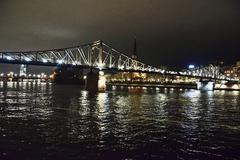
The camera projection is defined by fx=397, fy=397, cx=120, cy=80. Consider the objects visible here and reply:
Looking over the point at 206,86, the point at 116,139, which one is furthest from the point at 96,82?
the point at 116,139

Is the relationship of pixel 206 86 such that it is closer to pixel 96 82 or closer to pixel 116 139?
pixel 96 82

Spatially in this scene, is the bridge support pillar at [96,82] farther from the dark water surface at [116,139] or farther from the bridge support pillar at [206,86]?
the dark water surface at [116,139]

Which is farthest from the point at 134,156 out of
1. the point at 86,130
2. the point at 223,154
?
the point at 86,130

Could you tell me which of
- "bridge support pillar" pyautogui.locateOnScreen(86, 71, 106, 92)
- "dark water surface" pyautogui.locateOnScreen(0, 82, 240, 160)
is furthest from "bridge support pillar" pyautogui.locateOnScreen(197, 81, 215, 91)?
"dark water surface" pyautogui.locateOnScreen(0, 82, 240, 160)

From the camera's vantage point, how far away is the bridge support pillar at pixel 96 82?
4973 inches

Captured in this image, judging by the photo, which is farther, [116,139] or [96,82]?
[96,82]

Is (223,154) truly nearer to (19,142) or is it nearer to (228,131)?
(228,131)

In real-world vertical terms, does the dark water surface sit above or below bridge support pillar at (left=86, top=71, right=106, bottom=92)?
below

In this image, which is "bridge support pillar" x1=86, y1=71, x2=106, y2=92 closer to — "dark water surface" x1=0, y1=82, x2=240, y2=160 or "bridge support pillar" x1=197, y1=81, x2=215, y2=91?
"bridge support pillar" x1=197, y1=81, x2=215, y2=91

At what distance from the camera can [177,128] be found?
34.8 m

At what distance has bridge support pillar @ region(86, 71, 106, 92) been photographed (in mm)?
126312

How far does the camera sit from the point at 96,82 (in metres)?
128

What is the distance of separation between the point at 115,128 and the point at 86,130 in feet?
9.02

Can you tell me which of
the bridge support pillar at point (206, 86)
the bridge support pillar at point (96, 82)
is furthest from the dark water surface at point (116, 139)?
the bridge support pillar at point (206, 86)
